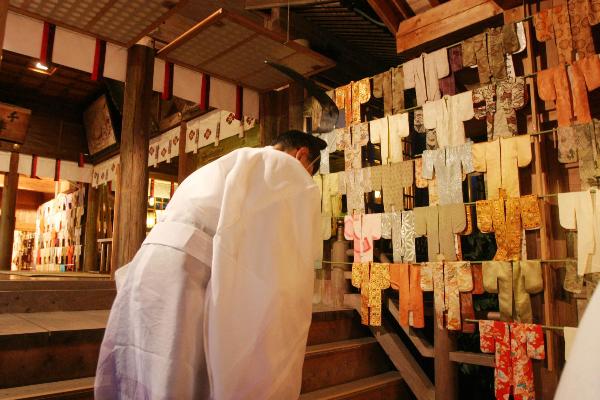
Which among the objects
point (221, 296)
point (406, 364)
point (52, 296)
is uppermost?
point (221, 296)

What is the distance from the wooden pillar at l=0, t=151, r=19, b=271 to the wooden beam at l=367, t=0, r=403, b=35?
1104 cm

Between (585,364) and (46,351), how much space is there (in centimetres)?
370

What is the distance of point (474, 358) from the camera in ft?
15.1

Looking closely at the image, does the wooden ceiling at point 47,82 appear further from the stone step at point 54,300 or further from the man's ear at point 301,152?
the man's ear at point 301,152

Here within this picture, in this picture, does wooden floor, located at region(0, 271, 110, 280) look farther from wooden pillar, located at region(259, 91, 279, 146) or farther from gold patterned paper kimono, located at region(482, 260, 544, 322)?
gold patterned paper kimono, located at region(482, 260, 544, 322)

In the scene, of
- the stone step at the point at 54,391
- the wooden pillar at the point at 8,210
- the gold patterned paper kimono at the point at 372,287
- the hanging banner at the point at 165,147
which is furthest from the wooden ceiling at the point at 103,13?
the wooden pillar at the point at 8,210

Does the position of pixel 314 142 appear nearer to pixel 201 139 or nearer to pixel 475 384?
pixel 475 384

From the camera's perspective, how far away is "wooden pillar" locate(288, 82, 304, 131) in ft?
23.4

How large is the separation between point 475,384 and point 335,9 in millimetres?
6222

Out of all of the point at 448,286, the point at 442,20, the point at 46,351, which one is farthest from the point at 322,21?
the point at 46,351

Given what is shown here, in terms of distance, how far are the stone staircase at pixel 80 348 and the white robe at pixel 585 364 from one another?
3.24 m

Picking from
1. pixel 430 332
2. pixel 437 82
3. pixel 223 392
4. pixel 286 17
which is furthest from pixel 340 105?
pixel 223 392

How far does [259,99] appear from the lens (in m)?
7.97

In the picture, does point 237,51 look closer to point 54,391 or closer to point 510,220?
point 510,220
